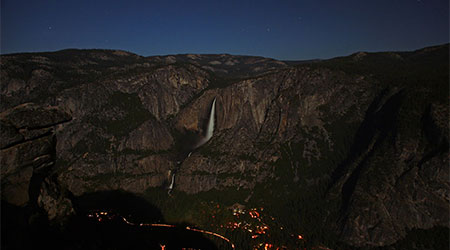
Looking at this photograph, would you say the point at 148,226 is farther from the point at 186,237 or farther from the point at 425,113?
the point at 425,113

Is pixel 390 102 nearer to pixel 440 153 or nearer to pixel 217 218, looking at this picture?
pixel 440 153

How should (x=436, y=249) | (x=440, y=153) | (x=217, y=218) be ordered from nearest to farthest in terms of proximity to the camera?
(x=436, y=249) → (x=440, y=153) → (x=217, y=218)

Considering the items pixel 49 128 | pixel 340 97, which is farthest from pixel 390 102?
pixel 49 128

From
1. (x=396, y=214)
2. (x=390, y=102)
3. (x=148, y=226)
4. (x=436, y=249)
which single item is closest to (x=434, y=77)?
(x=390, y=102)

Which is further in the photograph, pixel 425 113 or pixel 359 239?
pixel 425 113

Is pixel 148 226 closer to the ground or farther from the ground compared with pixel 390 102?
closer to the ground

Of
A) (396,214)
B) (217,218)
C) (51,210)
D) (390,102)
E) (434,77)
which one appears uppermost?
(434,77)

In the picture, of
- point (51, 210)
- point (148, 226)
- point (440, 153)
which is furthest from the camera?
point (148, 226)
